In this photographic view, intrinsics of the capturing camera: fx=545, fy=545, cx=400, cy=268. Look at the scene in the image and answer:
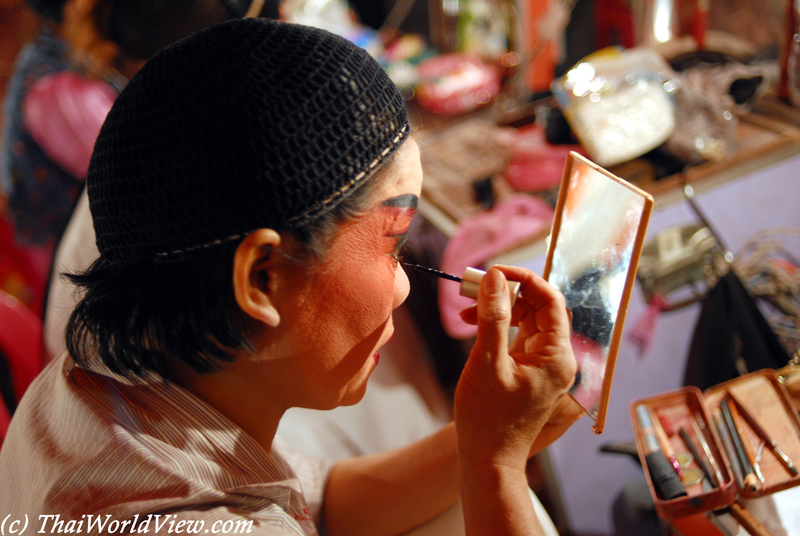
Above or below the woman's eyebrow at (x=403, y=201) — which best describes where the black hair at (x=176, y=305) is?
below

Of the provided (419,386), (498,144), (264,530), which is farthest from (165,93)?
(498,144)

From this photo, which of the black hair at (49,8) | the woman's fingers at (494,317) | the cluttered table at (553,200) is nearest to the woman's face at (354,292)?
the woman's fingers at (494,317)

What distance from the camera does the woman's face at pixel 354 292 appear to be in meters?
0.64

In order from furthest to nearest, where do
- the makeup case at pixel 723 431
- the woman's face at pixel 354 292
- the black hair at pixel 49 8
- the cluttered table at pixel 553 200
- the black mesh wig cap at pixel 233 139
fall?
the black hair at pixel 49 8 → the cluttered table at pixel 553 200 → the makeup case at pixel 723 431 → the woman's face at pixel 354 292 → the black mesh wig cap at pixel 233 139

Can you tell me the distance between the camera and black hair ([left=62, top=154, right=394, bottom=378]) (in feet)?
1.98

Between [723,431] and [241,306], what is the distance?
78 centimetres

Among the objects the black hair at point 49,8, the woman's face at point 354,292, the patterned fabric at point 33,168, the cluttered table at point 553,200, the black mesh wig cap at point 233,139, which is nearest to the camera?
the black mesh wig cap at point 233,139

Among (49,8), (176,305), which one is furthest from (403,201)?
(49,8)

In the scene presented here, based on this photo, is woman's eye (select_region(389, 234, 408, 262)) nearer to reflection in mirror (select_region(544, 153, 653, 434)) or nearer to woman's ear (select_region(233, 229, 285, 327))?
woman's ear (select_region(233, 229, 285, 327))

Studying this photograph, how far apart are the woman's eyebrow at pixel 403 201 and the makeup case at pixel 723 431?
1.82 feet

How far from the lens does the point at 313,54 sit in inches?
22.8

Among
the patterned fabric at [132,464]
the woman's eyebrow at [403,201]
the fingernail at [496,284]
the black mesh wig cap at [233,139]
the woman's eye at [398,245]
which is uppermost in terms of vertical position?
the black mesh wig cap at [233,139]

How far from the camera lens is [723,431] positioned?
880 mm

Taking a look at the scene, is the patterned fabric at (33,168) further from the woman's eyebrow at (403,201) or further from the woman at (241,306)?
the woman's eyebrow at (403,201)
